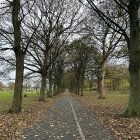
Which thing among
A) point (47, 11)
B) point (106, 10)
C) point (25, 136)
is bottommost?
point (25, 136)

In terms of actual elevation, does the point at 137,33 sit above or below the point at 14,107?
above

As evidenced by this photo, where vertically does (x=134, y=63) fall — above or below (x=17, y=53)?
below

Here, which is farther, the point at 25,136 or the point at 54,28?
the point at 54,28

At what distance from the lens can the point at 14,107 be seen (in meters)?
22.5

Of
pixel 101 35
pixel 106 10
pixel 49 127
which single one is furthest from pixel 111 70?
pixel 49 127

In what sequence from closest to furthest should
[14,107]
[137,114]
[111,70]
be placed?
1. [137,114]
2. [14,107]
3. [111,70]

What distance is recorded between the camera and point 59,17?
139ft

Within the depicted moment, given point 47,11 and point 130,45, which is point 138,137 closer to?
point 130,45

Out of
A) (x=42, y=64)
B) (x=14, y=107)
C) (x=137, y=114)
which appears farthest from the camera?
(x=42, y=64)

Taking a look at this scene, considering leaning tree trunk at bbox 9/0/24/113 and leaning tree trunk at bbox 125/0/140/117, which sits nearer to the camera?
leaning tree trunk at bbox 125/0/140/117

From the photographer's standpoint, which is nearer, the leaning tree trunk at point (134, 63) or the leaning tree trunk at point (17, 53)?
the leaning tree trunk at point (134, 63)

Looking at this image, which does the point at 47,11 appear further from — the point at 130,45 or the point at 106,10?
the point at 130,45

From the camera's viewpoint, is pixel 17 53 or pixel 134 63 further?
pixel 17 53

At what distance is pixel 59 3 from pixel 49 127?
27.9 meters
